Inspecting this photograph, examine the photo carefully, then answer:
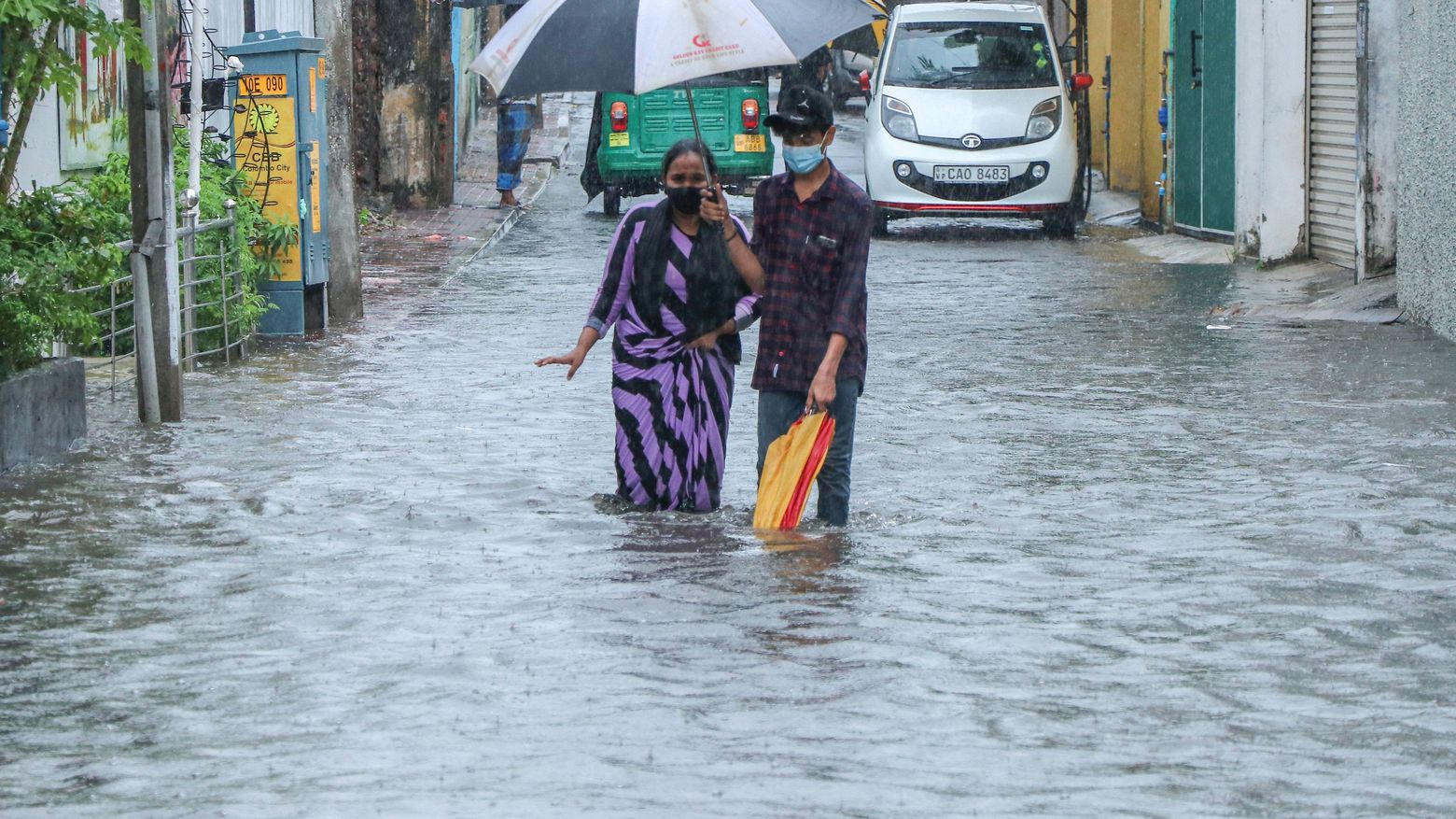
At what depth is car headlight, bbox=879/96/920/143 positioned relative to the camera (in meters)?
21.0

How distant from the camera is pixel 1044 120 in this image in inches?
832

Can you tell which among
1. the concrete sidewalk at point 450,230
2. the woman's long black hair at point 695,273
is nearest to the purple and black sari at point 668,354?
the woman's long black hair at point 695,273

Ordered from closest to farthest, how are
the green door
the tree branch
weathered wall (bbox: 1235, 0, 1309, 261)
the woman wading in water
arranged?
the woman wading in water → the tree branch → weathered wall (bbox: 1235, 0, 1309, 261) → the green door

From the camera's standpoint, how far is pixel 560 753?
5.11 metres

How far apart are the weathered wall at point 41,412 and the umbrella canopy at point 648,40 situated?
2570mm

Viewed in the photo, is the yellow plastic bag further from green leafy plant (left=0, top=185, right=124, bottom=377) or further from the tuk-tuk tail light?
the tuk-tuk tail light

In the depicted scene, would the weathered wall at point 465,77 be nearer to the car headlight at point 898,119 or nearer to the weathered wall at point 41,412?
the car headlight at point 898,119

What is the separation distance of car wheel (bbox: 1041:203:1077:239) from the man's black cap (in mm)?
13945

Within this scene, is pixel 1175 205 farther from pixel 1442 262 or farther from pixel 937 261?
pixel 1442 262

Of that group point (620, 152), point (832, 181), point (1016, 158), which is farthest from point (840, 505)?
point (620, 152)

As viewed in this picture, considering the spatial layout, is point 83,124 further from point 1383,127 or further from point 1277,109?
point 1277,109

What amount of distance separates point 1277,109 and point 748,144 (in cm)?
723

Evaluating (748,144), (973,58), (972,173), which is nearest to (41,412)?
(972,173)

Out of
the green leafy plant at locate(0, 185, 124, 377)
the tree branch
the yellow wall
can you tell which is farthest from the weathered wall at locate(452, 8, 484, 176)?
the tree branch
